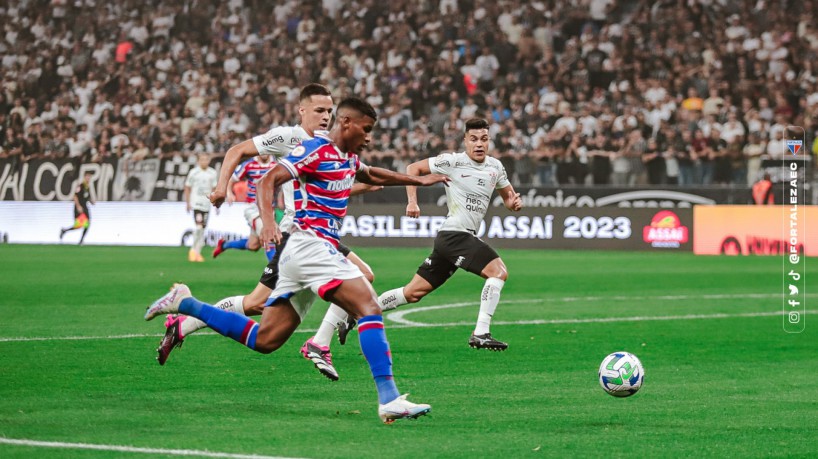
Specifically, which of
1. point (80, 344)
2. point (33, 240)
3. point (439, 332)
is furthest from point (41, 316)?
point (33, 240)

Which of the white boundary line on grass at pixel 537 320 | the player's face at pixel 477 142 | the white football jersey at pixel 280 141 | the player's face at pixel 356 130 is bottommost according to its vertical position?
the white boundary line on grass at pixel 537 320

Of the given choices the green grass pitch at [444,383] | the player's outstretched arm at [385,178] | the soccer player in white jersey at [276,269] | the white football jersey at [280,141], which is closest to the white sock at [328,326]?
the soccer player in white jersey at [276,269]

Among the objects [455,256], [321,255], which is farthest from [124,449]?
[455,256]

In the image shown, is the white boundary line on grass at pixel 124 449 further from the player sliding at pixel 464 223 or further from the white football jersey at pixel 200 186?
the white football jersey at pixel 200 186

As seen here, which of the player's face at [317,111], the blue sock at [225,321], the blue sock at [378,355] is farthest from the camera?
the player's face at [317,111]

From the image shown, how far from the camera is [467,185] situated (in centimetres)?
1186

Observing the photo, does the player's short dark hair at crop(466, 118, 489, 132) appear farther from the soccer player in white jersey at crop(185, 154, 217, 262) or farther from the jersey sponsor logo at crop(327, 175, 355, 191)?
the soccer player in white jersey at crop(185, 154, 217, 262)

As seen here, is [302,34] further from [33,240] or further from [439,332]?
[439,332]

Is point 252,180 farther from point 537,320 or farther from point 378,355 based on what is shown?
point 378,355

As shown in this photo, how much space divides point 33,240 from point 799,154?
60.9 feet

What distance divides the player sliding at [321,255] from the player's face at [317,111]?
7.46ft

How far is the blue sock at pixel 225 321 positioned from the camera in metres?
7.77

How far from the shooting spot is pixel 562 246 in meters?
27.7

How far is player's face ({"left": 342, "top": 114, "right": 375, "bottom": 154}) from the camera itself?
24.4 feet
